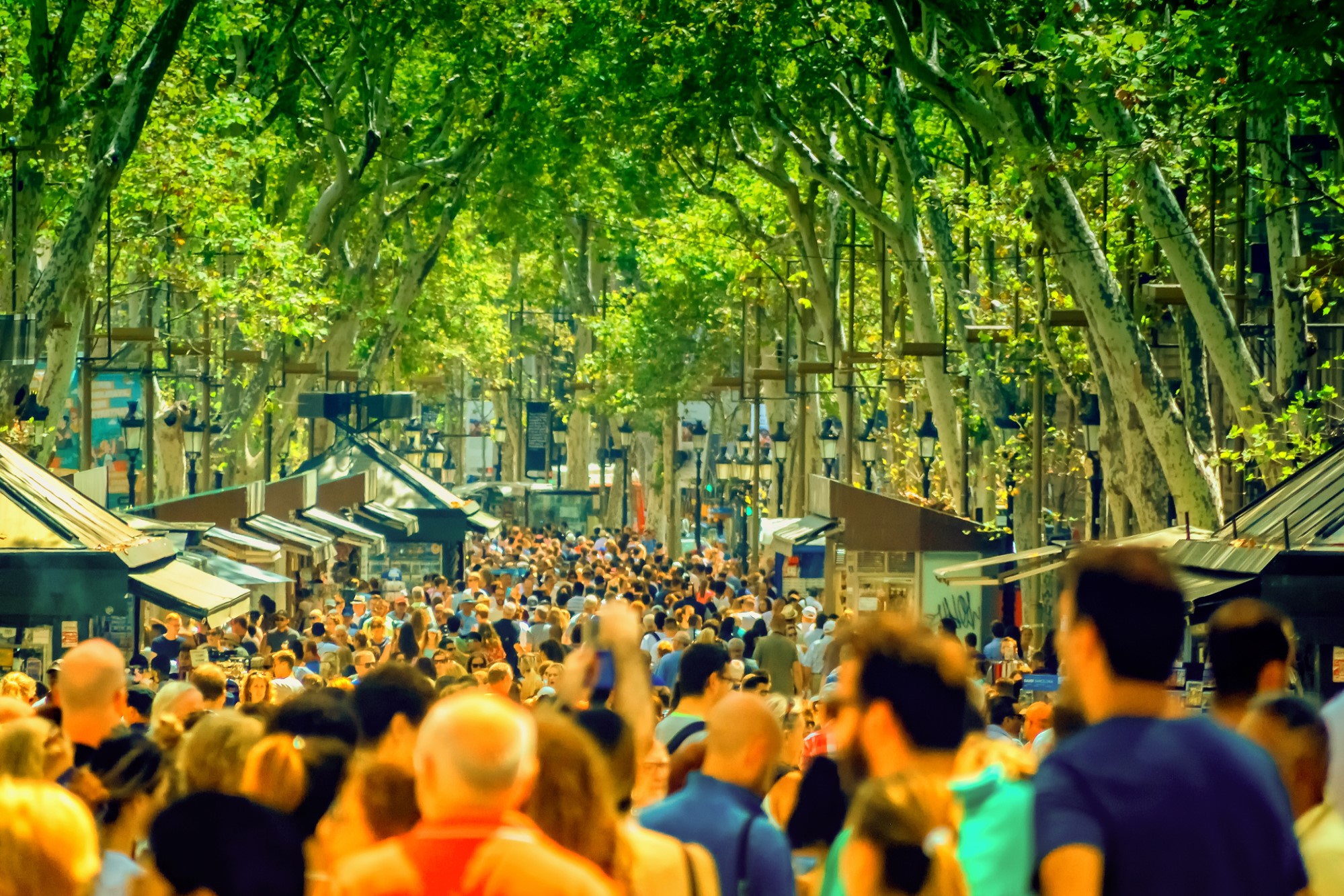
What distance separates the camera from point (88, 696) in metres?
6.76

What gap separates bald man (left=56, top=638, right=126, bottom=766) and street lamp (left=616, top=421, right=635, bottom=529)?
184ft

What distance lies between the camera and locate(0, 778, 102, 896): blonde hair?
429 cm

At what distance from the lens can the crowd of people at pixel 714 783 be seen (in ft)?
11.5

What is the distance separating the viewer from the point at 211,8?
79.7ft

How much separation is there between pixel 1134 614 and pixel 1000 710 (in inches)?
301

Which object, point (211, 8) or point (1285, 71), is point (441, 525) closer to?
point (211, 8)

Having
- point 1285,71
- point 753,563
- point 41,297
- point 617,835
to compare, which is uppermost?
point 1285,71

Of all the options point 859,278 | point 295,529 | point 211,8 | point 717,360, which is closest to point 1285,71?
point 211,8

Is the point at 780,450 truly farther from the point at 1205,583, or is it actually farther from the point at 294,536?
the point at 1205,583

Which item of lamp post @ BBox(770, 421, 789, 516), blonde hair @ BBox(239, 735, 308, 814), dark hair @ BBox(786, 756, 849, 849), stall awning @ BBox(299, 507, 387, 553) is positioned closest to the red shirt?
blonde hair @ BBox(239, 735, 308, 814)

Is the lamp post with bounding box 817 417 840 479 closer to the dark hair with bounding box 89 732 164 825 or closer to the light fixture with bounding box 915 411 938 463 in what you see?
the light fixture with bounding box 915 411 938 463

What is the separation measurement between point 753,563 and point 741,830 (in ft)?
112

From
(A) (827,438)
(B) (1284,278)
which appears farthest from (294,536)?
(A) (827,438)

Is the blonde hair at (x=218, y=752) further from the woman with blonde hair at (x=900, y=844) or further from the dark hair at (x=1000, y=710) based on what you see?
the dark hair at (x=1000, y=710)
